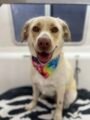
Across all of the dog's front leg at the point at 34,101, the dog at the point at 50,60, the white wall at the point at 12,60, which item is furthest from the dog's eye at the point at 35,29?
the white wall at the point at 12,60

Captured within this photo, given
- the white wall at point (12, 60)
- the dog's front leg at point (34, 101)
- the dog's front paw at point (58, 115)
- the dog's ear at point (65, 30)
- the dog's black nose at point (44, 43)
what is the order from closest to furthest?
1. the dog's black nose at point (44, 43)
2. the dog's ear at point (65, 30)
3. the dog's front paw at point (58, 115)
4. the dog's front leg at point (34, 101)
5. the white wall at point (12, 60)

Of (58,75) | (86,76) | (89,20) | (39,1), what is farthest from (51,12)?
(39,1)

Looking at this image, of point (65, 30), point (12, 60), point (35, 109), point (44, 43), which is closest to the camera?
point (44, 43)

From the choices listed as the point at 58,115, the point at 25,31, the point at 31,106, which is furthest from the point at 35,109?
the point at 25,31

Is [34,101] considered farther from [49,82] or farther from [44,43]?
[44,43]

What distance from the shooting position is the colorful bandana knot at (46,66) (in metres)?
1.25

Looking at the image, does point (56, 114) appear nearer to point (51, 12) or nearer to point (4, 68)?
point (4, 68)

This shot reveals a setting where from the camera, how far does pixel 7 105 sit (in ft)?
4.91

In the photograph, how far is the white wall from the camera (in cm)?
163

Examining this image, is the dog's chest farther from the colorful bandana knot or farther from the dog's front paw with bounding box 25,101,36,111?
the dog's front paw with bounding box 25,101,36,111

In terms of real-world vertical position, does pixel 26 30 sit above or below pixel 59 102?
above

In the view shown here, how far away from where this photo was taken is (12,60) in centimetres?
163

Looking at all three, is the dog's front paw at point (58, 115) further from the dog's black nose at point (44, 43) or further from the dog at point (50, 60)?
the dog's black nose at point (44, 43)

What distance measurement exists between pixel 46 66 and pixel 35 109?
293 millimetres
